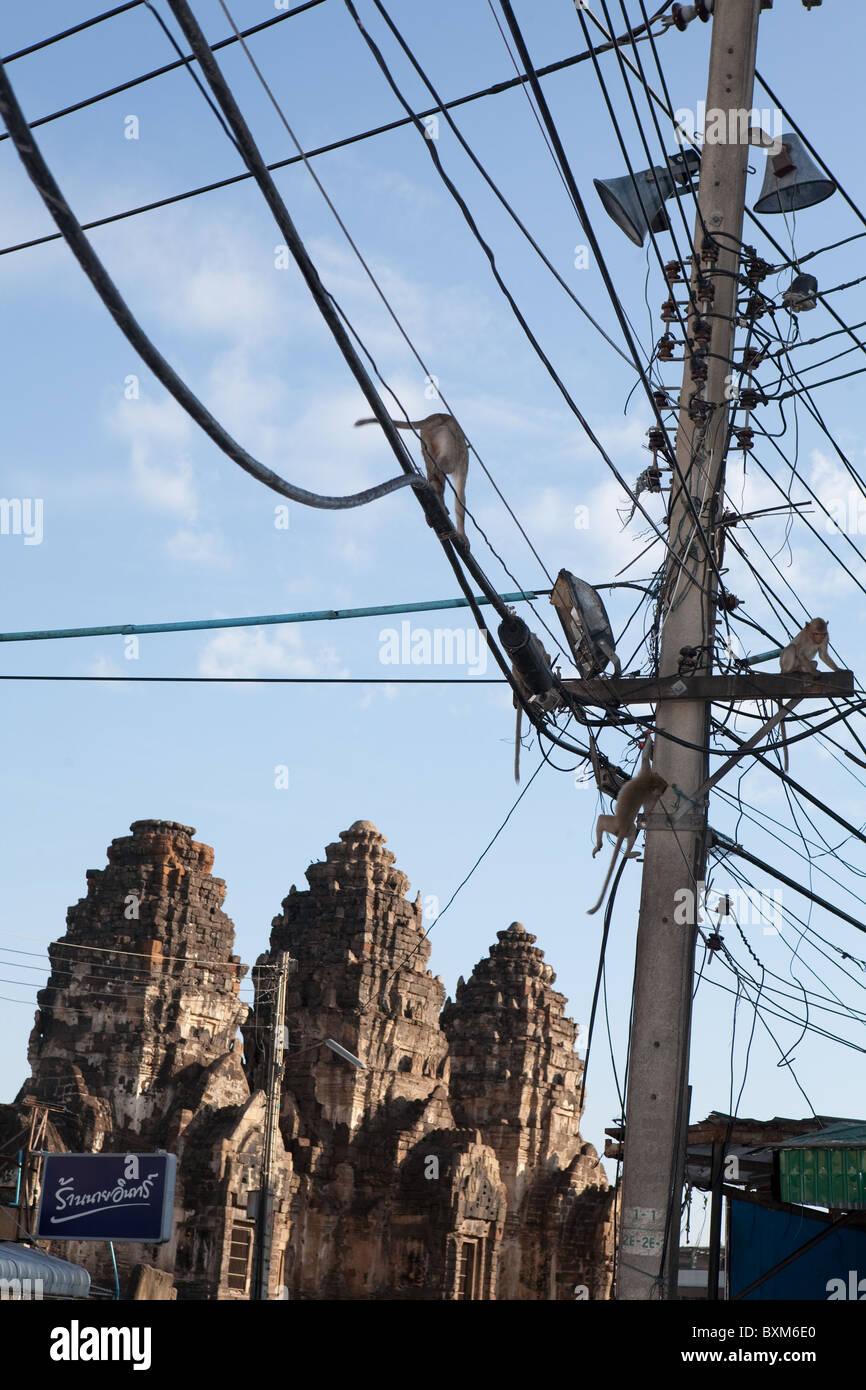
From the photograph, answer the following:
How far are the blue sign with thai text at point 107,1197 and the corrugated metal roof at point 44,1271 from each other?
1045 millimetres

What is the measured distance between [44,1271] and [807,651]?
1485cm

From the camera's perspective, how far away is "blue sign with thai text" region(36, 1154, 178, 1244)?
22359 mm

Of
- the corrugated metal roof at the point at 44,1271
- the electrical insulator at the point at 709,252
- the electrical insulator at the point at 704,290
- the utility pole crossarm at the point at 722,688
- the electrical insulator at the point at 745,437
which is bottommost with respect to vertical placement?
the corrugated metal roof at the point at 44,1271

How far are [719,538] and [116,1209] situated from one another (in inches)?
676

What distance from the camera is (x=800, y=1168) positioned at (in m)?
13.8

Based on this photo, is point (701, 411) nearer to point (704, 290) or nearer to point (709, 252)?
point (704, 290)

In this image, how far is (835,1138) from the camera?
14312 millimetres

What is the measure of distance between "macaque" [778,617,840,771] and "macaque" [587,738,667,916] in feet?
3.15

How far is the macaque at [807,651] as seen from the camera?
928 centimetres

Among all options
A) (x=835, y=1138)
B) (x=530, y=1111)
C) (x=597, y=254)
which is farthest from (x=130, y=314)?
(x=530, y=1111)

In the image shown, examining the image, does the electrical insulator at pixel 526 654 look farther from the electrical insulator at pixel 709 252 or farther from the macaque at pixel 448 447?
the electrical insulator at pixel 709 252

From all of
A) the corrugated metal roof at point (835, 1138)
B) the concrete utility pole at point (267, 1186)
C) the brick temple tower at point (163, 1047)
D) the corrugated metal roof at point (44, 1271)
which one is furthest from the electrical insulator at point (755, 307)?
the brick temple tower at point (163, 1047)
